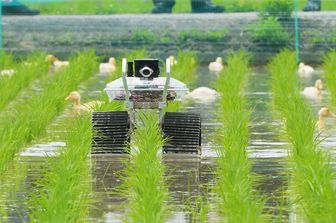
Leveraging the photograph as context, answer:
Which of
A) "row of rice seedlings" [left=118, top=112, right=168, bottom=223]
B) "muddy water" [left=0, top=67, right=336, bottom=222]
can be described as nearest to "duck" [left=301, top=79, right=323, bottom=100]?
"muddy water" [left=0, top=67, right=336, bottom=222]

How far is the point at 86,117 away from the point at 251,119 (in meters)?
2.37

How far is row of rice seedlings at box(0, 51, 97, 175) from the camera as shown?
9.98 metres

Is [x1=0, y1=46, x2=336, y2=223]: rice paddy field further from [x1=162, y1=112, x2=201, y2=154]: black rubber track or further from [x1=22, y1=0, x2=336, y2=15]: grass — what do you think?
[x1=22, y1=0, x2=336, y2=15]: grass

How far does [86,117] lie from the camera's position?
36.3 ft

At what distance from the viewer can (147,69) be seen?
1013 centimetres

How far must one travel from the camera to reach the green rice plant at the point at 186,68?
16.1 m

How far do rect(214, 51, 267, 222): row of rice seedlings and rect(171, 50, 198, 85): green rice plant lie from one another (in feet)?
8.26

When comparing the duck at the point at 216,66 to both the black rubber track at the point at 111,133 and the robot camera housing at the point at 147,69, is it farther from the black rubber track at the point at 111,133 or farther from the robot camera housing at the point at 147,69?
the robot camera housing at the point at 147,69

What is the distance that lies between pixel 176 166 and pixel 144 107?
536mm

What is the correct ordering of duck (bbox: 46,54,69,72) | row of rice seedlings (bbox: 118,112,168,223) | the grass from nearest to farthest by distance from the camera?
1. row of rice seedlings (bbox: 118,112,168,223)
2. duck (bbox: 46,54,69,72)
3. the grass

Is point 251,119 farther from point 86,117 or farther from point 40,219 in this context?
point 40,219

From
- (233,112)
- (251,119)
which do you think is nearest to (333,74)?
(251,119)

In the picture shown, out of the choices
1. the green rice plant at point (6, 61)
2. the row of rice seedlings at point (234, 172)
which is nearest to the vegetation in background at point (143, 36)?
the green rice plant at point (6, 61)

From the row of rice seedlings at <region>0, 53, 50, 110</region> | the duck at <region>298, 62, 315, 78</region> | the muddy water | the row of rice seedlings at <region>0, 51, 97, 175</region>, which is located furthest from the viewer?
the duck at <region>298, 62, 315, 78</region>
